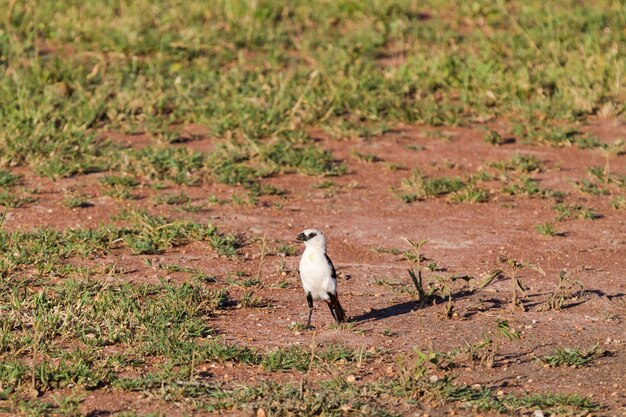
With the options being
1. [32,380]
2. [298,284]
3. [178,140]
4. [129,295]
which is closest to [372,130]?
[178,140]

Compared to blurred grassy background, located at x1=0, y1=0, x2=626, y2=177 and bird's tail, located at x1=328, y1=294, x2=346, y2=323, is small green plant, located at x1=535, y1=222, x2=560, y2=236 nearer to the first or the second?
blurred grassy background, located at x1=0, y1=0, x2=626, y2=177

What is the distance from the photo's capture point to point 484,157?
35.1 ft

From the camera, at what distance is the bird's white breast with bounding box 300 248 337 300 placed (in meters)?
6.87

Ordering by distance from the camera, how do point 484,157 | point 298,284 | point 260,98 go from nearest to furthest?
point 298,284 < point 484,157 < point 260,98

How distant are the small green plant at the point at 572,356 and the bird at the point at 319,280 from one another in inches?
49.8

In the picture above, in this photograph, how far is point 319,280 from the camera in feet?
22.6

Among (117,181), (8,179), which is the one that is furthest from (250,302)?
(8,179)

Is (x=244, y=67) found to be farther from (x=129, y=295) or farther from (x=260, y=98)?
(x=129, y=295)

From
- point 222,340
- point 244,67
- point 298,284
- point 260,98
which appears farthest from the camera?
point 244,67

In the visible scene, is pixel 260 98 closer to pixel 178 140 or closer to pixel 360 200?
pixel 178 140

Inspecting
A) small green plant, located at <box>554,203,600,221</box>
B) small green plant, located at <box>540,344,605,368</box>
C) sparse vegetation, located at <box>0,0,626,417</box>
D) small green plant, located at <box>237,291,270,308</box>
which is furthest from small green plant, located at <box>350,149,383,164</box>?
small green plant, located at <box>540,344,605,368</box>

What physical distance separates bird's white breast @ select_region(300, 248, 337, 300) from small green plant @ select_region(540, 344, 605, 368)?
1.31m

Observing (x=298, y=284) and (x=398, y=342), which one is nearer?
(x=398, y=342)

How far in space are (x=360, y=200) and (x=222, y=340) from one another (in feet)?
10.6
